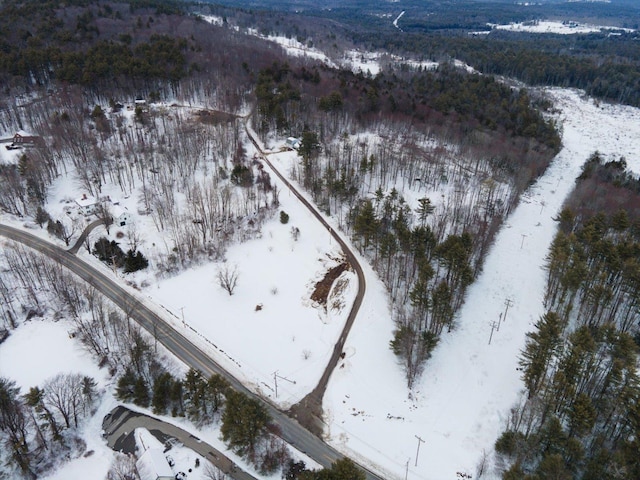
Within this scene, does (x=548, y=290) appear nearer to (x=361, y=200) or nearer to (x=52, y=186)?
(x=361, y=200)

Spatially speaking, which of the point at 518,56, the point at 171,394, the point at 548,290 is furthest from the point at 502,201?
the point at 518,56

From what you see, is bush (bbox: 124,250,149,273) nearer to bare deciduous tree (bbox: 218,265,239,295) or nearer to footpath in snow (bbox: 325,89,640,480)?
bare deciduous tree (bbox: 218,265,239,295)

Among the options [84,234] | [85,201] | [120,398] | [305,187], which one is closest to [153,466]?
[120,398]

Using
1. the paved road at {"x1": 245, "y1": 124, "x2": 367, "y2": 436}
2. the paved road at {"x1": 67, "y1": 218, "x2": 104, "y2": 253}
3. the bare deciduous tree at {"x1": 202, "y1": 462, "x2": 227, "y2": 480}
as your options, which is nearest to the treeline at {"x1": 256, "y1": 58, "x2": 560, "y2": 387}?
the paved road at {"x1": 245, "y1": 124, "x2": 367, "y2": 436}

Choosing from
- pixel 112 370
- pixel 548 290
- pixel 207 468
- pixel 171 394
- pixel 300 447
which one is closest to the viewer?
pixel 207 468

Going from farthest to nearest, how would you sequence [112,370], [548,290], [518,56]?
[518,56] < [548,290] < [112,370]

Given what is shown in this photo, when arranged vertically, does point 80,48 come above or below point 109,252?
above

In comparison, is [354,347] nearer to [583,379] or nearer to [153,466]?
[583,379]
